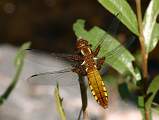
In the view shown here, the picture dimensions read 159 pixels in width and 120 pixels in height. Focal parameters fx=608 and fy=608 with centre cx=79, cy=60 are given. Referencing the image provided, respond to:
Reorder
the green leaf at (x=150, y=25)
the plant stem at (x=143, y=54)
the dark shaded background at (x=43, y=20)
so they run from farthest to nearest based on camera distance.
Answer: the dark shaded background at (x=43, y=20), the green leaf at (x=150, y=25), the plant stem at (x=143, y=54)

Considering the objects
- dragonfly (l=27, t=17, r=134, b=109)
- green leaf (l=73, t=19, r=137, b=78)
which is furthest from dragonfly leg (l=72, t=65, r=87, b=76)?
green leaf (l=73, t=19, r=137, b=78)

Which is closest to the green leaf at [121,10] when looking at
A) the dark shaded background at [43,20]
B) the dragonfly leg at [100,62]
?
the dragonfly leg at [100,62]

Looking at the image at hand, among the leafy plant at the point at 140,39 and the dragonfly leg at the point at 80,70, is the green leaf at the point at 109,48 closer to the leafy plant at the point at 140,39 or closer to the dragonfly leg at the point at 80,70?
the leafy plant at the point at 140,39

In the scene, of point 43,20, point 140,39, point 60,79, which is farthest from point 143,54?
point 43,20

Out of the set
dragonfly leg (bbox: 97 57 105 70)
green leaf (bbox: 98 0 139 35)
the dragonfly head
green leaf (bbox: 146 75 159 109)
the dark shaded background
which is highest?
the dark shaded background

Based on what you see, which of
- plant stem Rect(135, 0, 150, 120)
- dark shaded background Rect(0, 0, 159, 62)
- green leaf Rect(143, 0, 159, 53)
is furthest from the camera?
dark shaded background Rect(0, 0, 159, 62)

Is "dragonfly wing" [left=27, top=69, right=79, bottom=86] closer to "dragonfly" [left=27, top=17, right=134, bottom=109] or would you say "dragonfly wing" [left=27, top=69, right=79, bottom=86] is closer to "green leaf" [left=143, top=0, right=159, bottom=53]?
"dragonfly" [left=27, top=17, right=134, bottom=109]

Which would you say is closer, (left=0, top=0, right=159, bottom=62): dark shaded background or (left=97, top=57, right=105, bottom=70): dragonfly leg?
(left=97, top=57, right=105, bottom=70): dragonfly leg

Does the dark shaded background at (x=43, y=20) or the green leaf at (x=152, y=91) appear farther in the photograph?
the dark shaded background at (x=43, y=20)

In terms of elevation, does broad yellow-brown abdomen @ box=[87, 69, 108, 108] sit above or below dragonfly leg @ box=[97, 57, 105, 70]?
below
